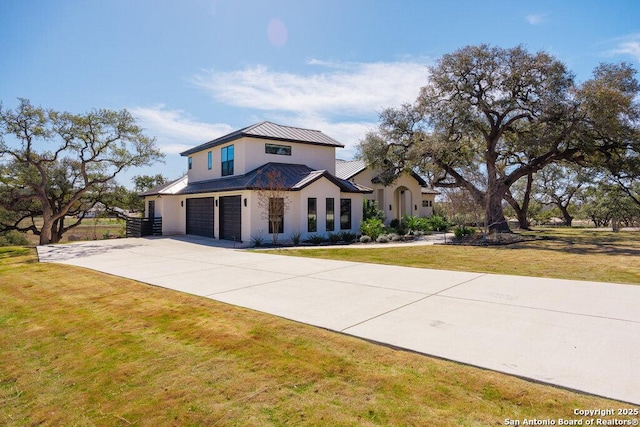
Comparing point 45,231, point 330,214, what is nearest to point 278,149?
point 330,214

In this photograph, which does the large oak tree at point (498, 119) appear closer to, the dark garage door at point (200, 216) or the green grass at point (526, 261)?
the green grass at point (526, 261)

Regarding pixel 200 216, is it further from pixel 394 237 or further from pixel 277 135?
pixel 394 237

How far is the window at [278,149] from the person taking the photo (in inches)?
839

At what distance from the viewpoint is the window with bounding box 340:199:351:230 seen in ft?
70.5

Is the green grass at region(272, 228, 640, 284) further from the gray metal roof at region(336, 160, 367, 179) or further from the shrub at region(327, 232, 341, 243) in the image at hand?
the gray metal roof at region(336, 160, 367, 179)

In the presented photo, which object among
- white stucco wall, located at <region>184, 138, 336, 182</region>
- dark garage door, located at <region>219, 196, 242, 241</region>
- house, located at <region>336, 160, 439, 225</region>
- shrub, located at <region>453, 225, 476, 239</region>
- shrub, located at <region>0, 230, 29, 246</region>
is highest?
white stucco wall, located at <region>184, 138, 336, 182</region>

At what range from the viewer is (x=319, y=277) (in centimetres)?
891

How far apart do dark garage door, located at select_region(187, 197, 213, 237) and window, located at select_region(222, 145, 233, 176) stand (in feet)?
6.56

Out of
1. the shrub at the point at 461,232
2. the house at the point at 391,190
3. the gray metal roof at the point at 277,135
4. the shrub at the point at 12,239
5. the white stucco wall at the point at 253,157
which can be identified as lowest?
the shrub at the point at 12,239

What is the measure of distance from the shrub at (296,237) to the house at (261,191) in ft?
0.31

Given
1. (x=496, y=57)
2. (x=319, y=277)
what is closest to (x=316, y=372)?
(x=319, y=277)

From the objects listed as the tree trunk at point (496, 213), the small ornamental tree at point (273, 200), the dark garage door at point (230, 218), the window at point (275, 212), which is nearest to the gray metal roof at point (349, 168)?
the tree trunk at point (496, 213)

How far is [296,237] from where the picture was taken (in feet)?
60.1

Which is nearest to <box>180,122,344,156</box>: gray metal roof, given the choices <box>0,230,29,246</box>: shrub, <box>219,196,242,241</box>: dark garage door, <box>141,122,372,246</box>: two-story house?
<box>141,122,372,246</box>: two-story house
